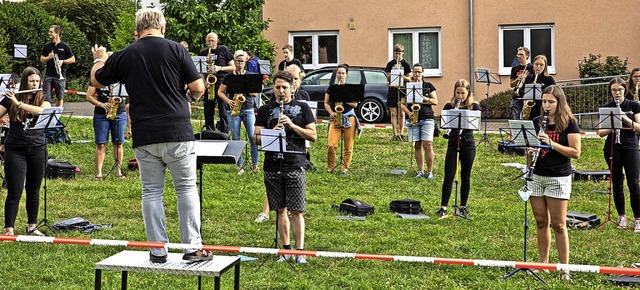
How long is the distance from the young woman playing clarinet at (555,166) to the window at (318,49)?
61.8 feet

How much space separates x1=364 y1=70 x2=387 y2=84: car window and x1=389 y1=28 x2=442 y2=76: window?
338 cm

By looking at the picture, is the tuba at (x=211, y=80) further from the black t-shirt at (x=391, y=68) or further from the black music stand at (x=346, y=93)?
the black t-shirt at (x=391, y=68)

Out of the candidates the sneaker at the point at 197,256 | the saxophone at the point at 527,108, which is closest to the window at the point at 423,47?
the saxophone at the point at 527,108

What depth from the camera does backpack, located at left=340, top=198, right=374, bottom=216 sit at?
40.1 feet

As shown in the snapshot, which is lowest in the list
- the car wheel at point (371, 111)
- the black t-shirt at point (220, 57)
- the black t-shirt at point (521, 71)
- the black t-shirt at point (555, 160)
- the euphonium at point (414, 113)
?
the black t-shirt at point (555, 160)

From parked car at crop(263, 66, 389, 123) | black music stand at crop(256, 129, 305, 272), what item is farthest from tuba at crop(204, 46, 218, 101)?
black music stand at crop(256, 129, 305, 272)

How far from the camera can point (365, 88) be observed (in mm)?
22953

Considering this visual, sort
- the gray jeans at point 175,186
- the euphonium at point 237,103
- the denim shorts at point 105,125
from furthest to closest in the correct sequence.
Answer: the euphonium at point 237,103
the denim shorts at point 105,125
the gray jeans at point 175,186

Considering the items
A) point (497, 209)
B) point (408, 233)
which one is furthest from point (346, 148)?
point (408, 233)

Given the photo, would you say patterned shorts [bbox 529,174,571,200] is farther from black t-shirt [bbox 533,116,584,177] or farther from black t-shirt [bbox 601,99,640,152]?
black t-shirt [bbox 601,99,640,152]

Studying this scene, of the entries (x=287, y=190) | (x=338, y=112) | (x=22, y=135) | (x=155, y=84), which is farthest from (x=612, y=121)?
(x=22, y=135)

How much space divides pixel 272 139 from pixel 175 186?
2.15 meters

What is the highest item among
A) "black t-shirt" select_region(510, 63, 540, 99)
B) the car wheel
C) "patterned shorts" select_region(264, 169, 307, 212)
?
"black t-shirt" select_region(510, 63, 540, 99)

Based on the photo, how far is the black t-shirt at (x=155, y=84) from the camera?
22.9 ft
